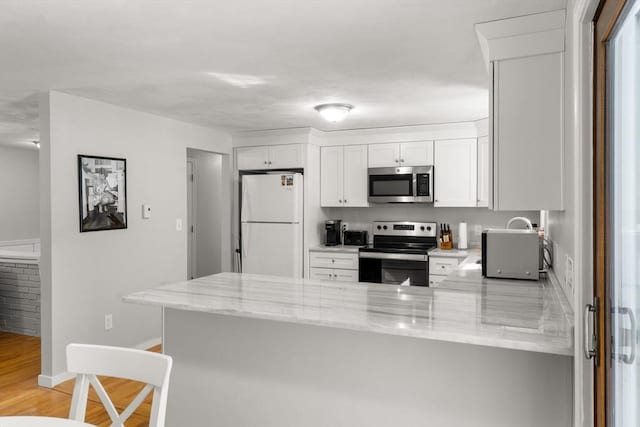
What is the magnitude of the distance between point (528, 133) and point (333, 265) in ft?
10.9

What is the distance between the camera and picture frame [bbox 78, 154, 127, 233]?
3682 mm

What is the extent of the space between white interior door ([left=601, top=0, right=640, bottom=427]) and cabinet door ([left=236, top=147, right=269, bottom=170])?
4444 mm

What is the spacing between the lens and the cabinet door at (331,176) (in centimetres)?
546

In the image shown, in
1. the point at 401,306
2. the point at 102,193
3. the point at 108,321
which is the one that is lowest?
the point at 108,321

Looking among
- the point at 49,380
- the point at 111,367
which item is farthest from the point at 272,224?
the point at 111,367

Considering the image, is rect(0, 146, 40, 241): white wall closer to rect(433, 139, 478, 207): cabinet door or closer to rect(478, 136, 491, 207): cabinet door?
rect(433, 139, 478, 207): cabinet door

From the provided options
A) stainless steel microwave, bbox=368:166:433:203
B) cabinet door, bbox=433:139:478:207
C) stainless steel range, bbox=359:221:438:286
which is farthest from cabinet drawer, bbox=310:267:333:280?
cabinet door, bbox=433:139:478:207

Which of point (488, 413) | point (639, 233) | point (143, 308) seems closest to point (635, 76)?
point (639, 233)

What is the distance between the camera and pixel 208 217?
6750 mm

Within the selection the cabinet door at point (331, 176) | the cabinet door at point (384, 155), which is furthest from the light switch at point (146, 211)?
the cabinet door at point (384, 155)

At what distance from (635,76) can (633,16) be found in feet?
0.42

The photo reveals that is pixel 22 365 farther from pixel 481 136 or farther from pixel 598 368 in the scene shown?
pixel 481 136

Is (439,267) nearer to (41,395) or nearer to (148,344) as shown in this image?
(148,344)

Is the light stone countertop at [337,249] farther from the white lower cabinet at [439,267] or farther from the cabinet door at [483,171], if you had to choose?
the cabinet door at [483,171]
